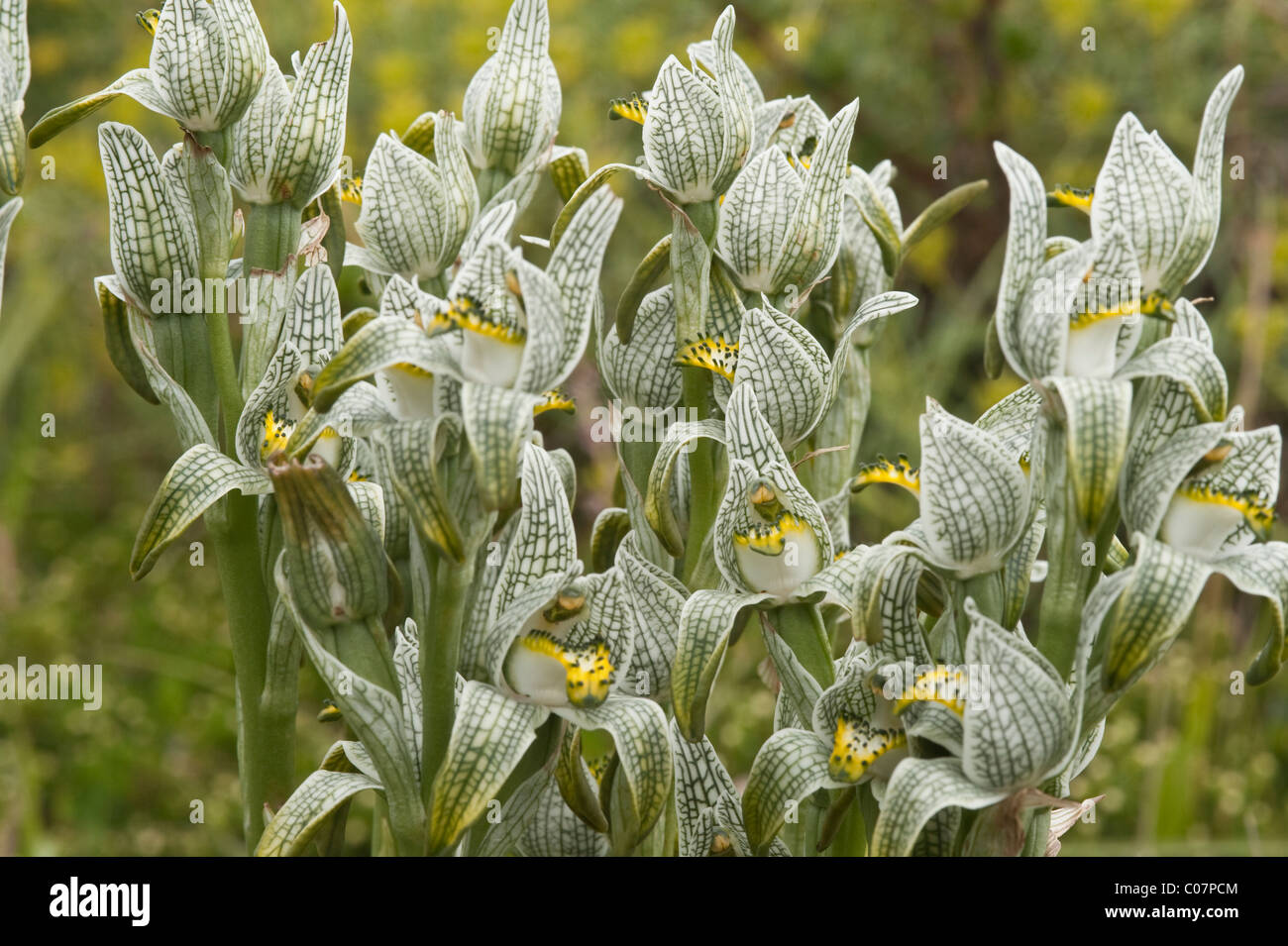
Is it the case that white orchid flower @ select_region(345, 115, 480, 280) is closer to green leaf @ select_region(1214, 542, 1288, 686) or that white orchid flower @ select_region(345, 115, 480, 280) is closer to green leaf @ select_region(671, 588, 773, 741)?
green leaf @ select_region(671, 588, 773, 741)

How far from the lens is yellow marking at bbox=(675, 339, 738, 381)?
0.83 m

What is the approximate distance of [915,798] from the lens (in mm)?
717

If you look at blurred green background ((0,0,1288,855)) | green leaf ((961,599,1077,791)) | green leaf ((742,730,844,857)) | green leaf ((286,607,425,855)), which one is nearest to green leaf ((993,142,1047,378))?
green leaf ((961,599,1077,791))

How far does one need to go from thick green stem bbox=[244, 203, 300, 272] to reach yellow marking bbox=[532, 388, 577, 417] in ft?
0.73

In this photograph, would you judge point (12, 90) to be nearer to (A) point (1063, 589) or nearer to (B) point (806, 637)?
(B) point (806, 637)

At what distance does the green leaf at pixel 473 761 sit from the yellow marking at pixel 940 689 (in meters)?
0.21

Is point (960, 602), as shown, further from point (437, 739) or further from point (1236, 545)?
point (437, 739)

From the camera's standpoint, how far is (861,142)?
257 cm

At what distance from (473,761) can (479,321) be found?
238 mm

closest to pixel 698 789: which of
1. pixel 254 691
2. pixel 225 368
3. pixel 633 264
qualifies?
pixel 254 691

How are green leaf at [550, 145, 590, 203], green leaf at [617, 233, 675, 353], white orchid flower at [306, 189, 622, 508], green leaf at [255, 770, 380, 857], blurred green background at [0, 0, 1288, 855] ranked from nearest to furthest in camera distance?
white orchid flower at [306, 189, 622, 508], green leaf at [255, 770, 380, 857], green leaf at [617, 233, 675, 353], green leaf at [550, 145, 590, 203], blurred green background at [0, 0, 1288, 855]

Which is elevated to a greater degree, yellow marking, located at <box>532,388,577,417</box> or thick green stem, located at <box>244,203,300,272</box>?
thick green stem, located at <box>244,203,300,272</box>

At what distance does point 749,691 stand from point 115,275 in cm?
160
